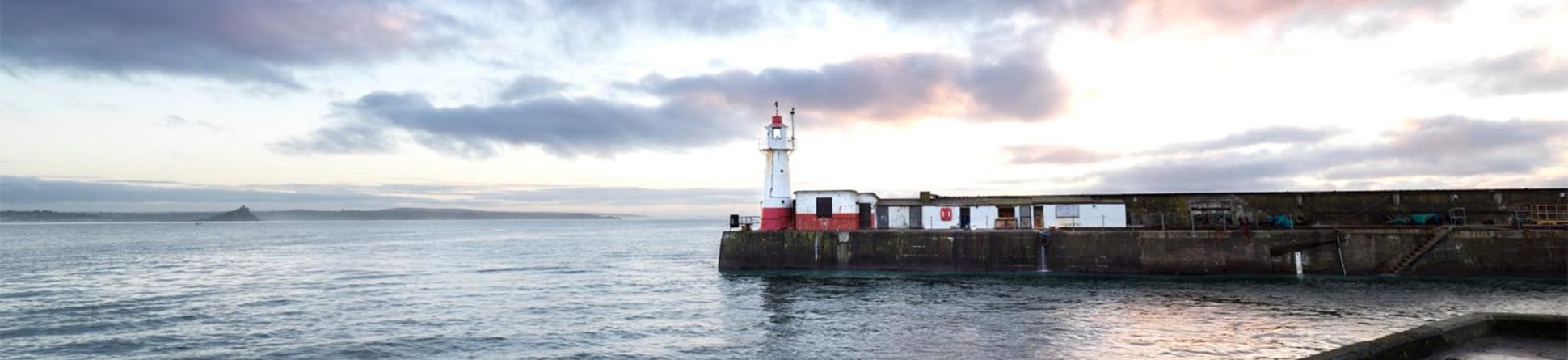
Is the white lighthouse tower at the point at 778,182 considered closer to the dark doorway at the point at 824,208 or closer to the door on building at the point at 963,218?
the dark doorway at the point at 824,208

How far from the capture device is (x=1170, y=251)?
3578cm

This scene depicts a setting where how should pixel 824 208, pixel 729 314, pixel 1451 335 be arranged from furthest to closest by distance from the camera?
pixel 824 208 → pixel 729 314 → pixel 1451 335

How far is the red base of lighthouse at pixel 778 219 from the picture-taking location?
4262 centimetres

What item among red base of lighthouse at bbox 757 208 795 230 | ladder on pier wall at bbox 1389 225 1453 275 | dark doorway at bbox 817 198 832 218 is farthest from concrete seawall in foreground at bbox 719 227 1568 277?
dark doorway at bbox 817 198 832 218

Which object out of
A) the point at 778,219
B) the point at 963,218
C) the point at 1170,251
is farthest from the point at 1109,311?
the point at 778,219

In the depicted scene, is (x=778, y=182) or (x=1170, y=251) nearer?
(x=1170, y=251)

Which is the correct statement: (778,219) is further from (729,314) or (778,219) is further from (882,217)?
(729,314)

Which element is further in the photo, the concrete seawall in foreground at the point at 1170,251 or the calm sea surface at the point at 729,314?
the concrete seawall in foreground at the point at 1170,251

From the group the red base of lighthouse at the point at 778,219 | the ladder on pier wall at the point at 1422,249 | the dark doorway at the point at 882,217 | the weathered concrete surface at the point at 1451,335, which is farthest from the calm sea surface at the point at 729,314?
the weathered concrete surface at the point at 1451,335

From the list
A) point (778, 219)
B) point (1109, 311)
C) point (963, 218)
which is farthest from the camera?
point (778, 219)

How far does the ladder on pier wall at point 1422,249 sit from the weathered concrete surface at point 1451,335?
84.6 feet

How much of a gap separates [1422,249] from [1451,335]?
2808 centimetres

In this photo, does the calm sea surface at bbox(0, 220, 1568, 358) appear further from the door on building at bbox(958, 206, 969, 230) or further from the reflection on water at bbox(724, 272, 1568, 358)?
the door on building at bbox(958, 206, 969, 230)

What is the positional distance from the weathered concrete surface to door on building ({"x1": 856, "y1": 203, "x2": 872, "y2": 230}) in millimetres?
30636
